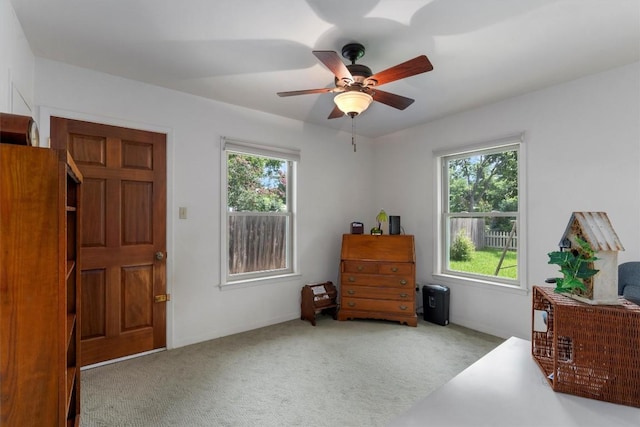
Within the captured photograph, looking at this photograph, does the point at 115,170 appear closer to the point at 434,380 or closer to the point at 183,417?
the point at 183,417

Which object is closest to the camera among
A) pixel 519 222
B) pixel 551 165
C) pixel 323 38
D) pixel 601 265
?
pixel 601 265

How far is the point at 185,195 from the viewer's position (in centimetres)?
309

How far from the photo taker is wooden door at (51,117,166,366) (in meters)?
2.61

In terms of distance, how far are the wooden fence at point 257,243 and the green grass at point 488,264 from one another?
2.15m

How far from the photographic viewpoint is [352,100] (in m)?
2.20

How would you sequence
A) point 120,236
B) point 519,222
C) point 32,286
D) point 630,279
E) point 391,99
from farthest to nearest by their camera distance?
point 519,222 < point 120,236 < point 391,99 < point 630,279 < point 32,286

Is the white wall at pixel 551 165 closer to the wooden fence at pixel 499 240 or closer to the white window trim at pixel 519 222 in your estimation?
the white window trim at pixel 519 222

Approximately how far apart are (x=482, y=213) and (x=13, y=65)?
4165mm

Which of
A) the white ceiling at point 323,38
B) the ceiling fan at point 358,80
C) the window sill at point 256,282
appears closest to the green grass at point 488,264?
the white ceiling at point 323,38

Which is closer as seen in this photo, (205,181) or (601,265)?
(601,265)

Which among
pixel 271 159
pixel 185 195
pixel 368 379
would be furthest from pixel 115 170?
pixel 368 379

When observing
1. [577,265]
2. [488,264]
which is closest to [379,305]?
[488,264]

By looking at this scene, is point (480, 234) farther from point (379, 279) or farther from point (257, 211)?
point (257, 211)

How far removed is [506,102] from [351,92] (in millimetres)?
2036
